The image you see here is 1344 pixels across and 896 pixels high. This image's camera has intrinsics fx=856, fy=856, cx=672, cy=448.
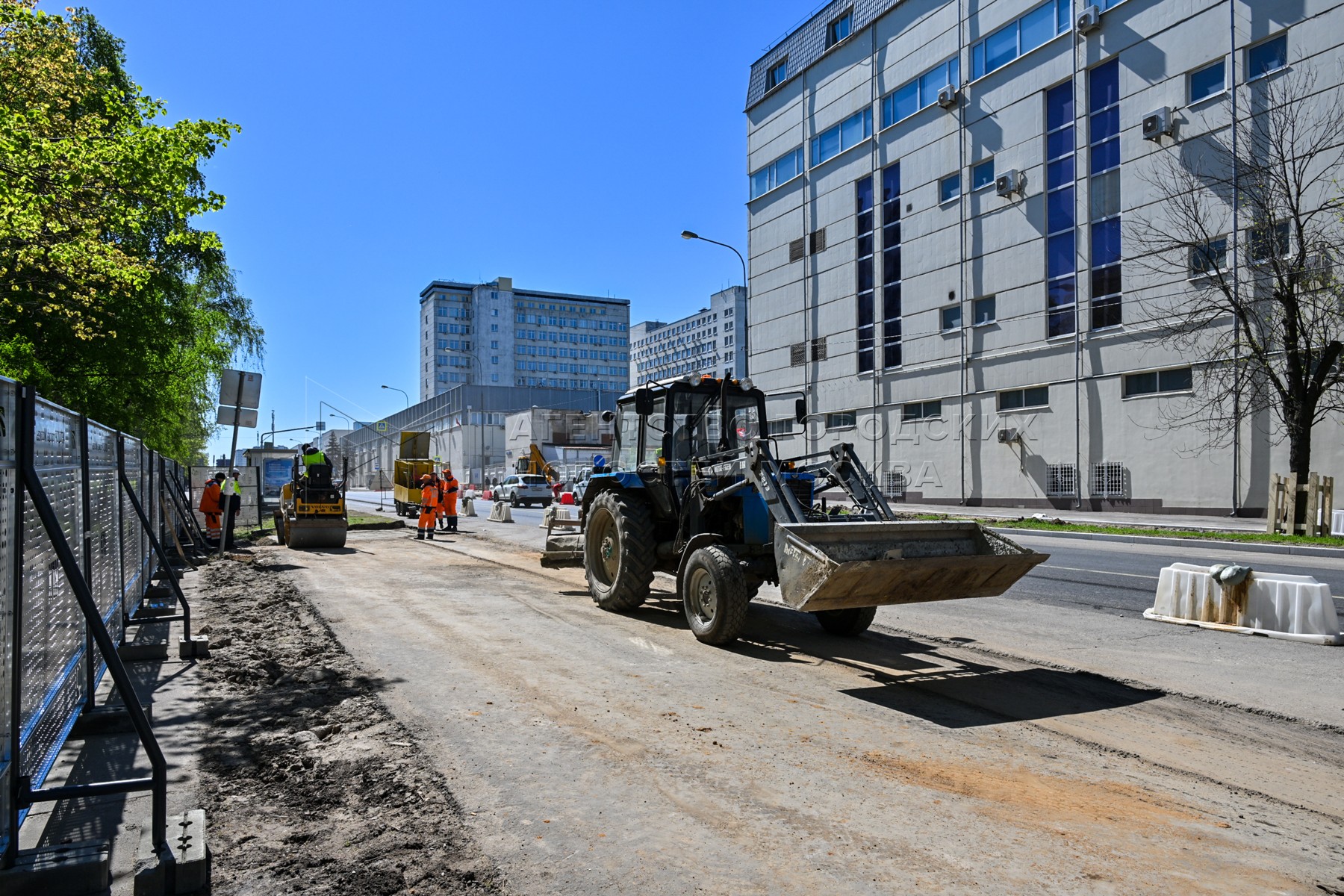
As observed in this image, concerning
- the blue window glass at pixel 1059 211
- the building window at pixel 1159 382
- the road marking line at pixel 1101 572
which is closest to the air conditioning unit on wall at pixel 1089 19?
the blue window glass at pixel 1059 211

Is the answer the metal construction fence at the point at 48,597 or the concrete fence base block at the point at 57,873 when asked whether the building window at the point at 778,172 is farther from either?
the concrete fence base block at the point at 57,873

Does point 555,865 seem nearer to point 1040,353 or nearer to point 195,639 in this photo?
point 195,639

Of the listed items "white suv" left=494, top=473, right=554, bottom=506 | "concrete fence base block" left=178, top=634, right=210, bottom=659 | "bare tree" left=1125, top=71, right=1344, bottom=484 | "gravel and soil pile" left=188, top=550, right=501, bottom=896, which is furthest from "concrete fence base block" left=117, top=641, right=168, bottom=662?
"white suv" left=494, top=473, right=554, bottom=506

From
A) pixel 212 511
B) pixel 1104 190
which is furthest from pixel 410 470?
pixel 1104 190

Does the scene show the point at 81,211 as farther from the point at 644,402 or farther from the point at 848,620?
the point at 848,620

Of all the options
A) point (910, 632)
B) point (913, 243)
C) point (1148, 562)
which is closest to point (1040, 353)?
point (913, 243)

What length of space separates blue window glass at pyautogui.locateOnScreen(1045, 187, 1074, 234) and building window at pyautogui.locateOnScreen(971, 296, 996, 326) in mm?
3413

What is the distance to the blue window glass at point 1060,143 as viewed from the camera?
2977cm

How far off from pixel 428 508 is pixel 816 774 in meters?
18.9

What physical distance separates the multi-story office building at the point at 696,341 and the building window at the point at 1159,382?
87.3m

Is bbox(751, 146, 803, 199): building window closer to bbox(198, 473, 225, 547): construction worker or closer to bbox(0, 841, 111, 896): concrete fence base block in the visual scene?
bbox(198, 473, 225, 547): construction worker

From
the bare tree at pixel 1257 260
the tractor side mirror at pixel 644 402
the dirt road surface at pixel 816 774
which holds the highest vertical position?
the bare tree at pixel 1257 260

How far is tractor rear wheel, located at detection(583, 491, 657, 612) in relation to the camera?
9273 mm

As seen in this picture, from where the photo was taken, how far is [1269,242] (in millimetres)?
21594
